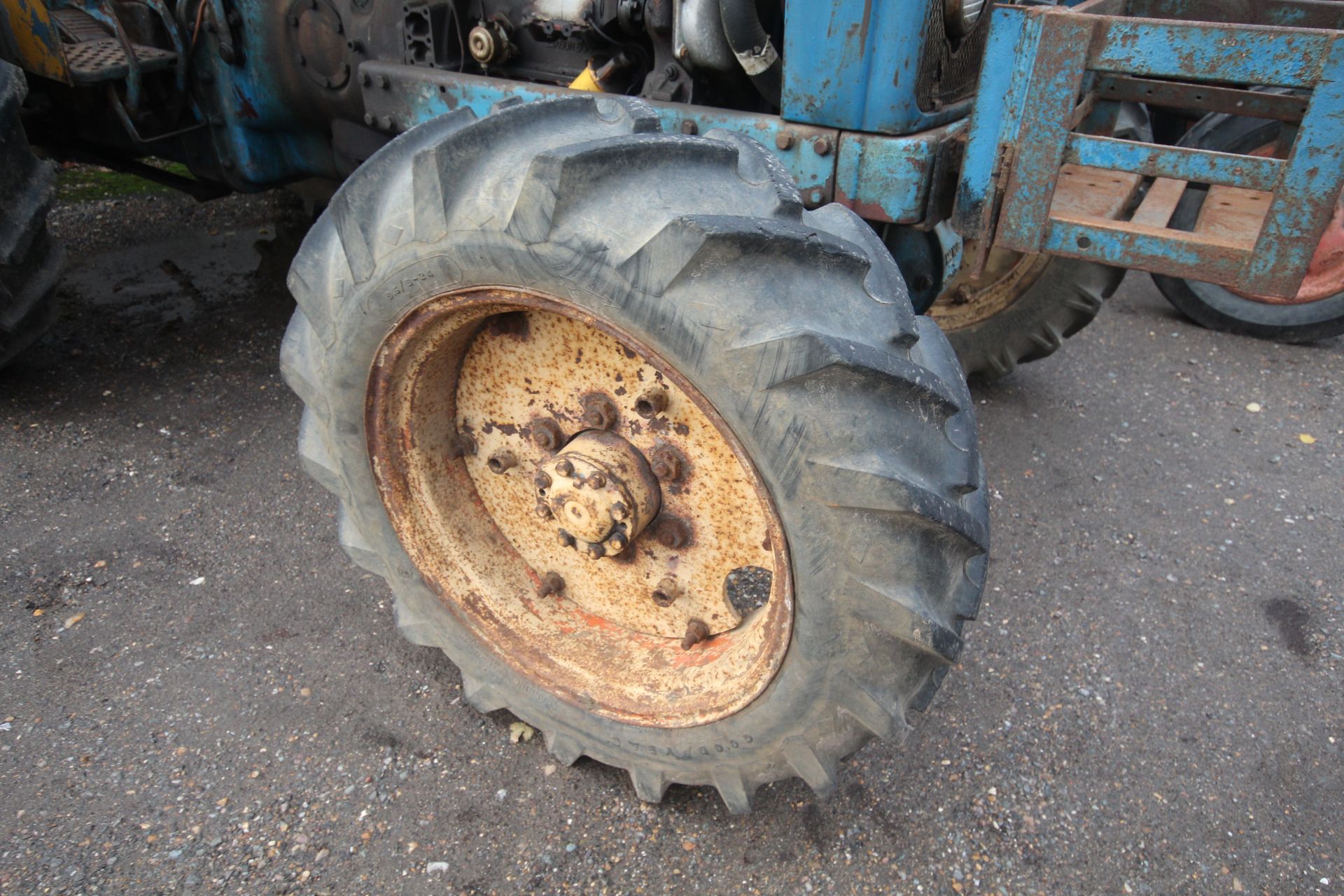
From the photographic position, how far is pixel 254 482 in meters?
2.83

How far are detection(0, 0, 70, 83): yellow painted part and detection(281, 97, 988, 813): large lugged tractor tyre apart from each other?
1.51 meters

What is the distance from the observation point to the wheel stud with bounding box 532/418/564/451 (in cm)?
182

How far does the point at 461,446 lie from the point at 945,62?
50.0 inches

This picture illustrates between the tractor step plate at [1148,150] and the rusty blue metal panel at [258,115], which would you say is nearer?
the tractor step plate at [1148,150]

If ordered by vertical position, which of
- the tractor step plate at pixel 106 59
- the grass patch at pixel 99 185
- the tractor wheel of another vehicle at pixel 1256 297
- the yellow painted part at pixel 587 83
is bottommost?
the grass patch at pixel 99 185

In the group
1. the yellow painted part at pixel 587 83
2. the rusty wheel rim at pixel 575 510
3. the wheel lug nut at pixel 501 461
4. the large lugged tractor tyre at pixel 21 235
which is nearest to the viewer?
the rusty wheel rim at pixel 575 510

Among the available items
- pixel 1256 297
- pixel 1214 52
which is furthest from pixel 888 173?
pixel 1256 297

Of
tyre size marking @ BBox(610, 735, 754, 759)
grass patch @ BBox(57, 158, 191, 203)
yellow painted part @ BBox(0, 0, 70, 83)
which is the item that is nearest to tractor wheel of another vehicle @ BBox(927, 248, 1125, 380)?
tyre size marking @ BBox(610, 735, 754, 759)

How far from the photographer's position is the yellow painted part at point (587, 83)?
84.4 inches

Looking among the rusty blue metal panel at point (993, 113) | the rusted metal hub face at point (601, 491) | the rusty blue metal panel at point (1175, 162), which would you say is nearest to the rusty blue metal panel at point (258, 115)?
the rusted metal hub face at point (601, 491)

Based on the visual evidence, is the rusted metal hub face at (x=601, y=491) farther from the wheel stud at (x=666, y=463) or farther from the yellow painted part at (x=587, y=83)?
the yellow painted part at (x=587, y=83)

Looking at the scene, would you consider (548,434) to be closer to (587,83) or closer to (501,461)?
(501,461)

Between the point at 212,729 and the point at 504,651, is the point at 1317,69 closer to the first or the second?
the point at 504,651

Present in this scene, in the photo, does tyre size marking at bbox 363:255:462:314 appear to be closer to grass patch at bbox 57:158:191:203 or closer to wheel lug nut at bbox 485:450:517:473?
wheel lug nut at bbox 485:450:517:473
